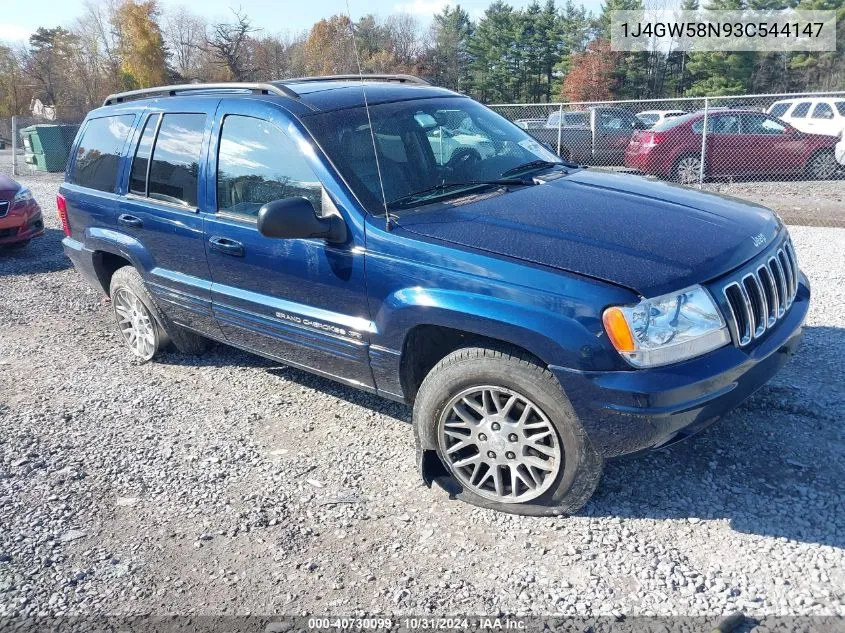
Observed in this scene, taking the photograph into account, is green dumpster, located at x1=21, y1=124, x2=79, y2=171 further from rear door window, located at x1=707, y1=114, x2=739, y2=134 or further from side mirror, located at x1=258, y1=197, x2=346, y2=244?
side mirror, located at x1=258, y1=197, x2=346, y2=244

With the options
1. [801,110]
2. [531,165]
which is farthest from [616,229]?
[801,110]

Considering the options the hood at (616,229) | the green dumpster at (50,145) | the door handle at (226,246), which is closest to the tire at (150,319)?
the door handle at (226,246)

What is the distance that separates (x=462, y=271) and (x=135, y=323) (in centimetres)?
338

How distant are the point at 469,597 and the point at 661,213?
2.01 m

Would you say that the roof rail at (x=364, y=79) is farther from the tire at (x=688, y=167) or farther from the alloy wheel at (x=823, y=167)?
the alloy wheel at (x=823, y=167)

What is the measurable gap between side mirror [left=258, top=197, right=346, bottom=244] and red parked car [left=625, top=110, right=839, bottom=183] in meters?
11.4

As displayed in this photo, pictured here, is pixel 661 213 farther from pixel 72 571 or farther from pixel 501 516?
pixel 72 571

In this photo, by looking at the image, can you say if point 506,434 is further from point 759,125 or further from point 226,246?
point 759,125

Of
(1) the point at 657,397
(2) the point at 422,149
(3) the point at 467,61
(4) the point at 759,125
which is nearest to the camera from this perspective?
(1) the point at 657,397

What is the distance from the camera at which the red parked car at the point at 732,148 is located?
43.1 ft

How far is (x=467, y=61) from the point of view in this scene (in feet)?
165

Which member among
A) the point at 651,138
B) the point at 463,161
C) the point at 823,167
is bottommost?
the point at 823,167

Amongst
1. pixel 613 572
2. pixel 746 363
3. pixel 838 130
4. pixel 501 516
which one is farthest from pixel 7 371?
pixel 838 130

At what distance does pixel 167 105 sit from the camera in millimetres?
4637
